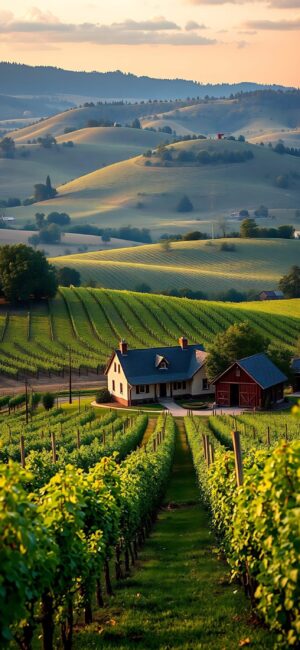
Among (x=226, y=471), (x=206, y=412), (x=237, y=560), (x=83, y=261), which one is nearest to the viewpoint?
(x=237, y=560)

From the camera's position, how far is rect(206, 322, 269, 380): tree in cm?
9031

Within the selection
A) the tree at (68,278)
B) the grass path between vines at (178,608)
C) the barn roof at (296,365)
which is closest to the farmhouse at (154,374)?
the barn roof at (296,365)

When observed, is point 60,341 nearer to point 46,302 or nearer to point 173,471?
point 46,302

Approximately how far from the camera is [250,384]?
85.5 metres

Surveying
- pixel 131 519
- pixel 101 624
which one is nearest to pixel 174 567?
pixel 131 519

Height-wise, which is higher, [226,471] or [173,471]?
[226,471]

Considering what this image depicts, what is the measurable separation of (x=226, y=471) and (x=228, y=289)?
153 metres

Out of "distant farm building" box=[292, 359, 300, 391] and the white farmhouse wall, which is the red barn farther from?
the white farmhouse wall

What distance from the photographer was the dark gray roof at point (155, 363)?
301 feet

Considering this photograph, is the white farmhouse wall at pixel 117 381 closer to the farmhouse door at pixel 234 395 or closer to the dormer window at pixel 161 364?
the dormer window at pixel 161 364

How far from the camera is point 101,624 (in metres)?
21.4

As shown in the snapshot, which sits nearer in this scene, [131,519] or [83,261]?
[131,519]

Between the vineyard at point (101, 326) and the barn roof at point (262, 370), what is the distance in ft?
67.2

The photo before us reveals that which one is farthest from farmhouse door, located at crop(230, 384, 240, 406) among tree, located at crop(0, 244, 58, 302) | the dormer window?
tree, located at crop(0, 244, 58, 302)
